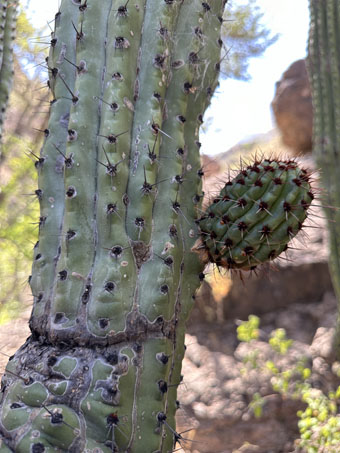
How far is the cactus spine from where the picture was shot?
325 cm

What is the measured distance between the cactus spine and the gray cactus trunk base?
2074mm

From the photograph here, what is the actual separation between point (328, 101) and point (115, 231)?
2.70 meters

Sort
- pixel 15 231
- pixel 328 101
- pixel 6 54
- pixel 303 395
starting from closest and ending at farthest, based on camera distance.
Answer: pixel 6 54
pixel 303 395
pixel 328 101
pixel 15 231

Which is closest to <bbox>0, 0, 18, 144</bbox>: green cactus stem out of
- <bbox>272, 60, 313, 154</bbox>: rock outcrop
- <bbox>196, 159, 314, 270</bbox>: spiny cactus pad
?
<bbox>196, 159, 314, 270</bbox>: spiny cactus pad

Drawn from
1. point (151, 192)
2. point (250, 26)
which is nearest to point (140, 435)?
point (151, 192)

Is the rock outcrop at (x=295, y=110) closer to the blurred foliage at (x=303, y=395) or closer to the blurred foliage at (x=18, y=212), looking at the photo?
the blurred foliage at (x=18, y=212)

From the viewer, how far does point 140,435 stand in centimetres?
119

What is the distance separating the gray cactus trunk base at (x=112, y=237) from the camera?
1153 mm

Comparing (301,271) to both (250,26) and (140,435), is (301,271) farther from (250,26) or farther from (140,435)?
(250,26)

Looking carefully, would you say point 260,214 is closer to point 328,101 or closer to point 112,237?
point 112,237

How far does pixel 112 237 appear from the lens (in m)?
1.25

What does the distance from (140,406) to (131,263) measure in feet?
1.21

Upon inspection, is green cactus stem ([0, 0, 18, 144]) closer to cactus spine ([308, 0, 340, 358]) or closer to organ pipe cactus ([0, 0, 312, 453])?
organ pipe cactus ([0, 0, 312, 453])

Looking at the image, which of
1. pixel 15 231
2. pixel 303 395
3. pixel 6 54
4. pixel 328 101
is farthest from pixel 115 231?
pixel 15 231
